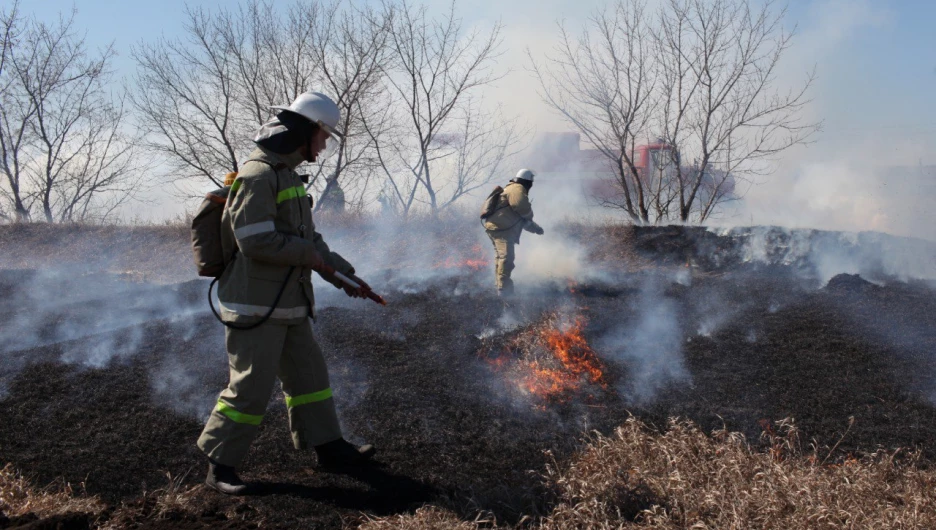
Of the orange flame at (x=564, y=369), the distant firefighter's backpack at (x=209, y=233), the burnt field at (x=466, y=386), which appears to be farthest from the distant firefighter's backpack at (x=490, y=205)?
the distant firefighter's backpack at (x=209, y=233)

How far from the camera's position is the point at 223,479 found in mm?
3432

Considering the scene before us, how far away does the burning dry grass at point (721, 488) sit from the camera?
3086 mm

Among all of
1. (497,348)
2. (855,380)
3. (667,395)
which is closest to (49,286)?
(497,348)

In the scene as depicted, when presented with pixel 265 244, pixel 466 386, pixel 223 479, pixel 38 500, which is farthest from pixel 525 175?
pixel 38 500

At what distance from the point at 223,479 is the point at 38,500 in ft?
2.89

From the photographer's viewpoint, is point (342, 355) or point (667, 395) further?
point (342, 355)

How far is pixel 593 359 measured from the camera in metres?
5.46

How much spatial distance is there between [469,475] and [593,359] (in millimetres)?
2024

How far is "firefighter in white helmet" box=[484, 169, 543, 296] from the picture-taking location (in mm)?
8766

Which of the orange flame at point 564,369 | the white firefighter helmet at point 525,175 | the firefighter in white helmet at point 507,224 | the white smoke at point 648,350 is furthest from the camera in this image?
the white firefighter helmet at point 525,175

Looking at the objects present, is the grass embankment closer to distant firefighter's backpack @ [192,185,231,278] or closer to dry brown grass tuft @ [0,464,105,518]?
dry brown grass tuft @ [0,464,105,518]

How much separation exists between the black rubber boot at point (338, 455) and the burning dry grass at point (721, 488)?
0.66m

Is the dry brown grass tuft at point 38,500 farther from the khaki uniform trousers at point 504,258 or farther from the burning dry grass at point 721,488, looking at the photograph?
the khaki uniform trousers at point 504,258

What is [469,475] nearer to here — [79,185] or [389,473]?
[389,473]
